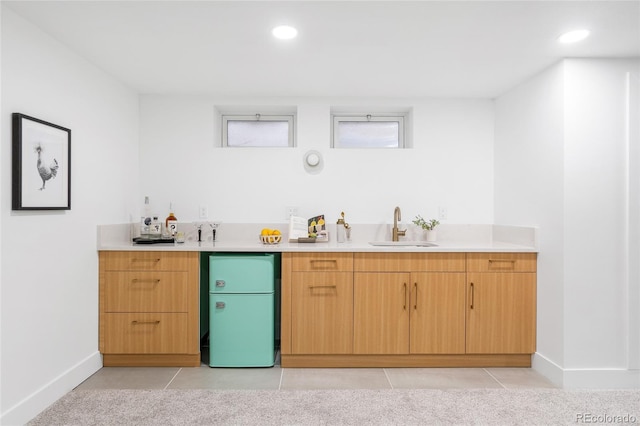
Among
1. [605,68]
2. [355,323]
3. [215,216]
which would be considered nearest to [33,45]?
[215,216]

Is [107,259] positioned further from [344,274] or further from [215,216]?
[344,274]

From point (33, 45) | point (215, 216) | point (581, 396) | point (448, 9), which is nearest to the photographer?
point (448, 9)

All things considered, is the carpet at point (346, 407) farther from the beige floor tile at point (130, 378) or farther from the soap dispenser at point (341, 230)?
the soap dispenser at point (341, 230)

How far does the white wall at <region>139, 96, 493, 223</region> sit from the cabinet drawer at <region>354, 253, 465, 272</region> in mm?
688

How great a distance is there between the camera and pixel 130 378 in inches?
106

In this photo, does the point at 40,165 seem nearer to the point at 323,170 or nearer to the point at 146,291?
the point at 146,291

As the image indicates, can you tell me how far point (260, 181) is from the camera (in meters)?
3.49

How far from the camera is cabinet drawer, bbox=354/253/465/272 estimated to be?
9.37ft

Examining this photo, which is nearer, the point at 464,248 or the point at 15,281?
the point at 15,281

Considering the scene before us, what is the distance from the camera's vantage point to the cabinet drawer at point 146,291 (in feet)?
9.27

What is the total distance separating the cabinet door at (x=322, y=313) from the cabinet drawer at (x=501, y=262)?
89 centimetres

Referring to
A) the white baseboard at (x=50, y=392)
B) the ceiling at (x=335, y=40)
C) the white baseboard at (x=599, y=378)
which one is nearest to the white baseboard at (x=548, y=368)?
the white baseboard at (x=599, y=378)

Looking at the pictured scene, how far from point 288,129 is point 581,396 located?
293 cm

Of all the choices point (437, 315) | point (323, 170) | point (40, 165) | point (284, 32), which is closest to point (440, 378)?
point (437, 315)
